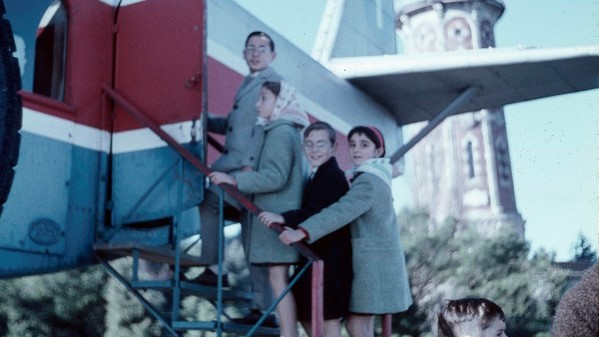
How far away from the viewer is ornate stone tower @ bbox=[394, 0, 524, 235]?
4353cm

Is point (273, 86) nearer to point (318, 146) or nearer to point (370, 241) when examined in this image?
point (318, 146)

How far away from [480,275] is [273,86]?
16.9 metres

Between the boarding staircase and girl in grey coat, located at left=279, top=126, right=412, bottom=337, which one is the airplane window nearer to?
the boarding staircase

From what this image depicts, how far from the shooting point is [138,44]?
496 cm

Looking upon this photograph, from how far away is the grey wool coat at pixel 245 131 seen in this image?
173 inches

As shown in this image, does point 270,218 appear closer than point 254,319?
Yes

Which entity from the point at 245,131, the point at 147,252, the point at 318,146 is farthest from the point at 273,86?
the point at 147,252

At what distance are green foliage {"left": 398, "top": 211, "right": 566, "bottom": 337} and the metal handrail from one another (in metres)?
13.8

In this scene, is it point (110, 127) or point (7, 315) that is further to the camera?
point (7, 315)

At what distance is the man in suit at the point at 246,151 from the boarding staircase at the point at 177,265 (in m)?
0.11

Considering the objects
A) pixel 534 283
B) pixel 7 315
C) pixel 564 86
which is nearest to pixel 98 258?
pixel 564 86

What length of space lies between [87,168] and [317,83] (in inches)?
113

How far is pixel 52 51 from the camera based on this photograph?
473cm

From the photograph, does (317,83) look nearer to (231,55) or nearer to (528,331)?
(231,55)
